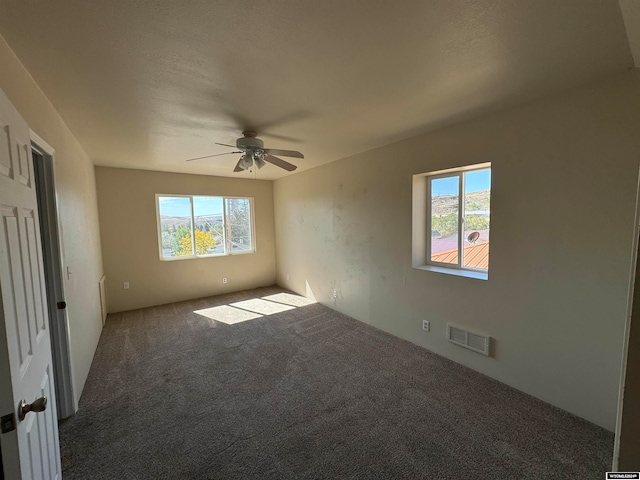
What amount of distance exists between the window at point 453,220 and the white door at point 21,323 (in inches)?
121

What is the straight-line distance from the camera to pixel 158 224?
478 centimetres

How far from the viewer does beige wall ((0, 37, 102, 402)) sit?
5.08 ft

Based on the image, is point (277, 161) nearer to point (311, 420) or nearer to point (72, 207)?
point (72, 207)

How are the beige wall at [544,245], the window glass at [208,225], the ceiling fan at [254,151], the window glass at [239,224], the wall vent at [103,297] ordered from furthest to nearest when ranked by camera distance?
1. the window glass at [239,224]
2. the window glass at [208,225]
3. the wall vent at [103,297]
4. the ceiling fan at [254,151]
5. the beige wall at [544,245]

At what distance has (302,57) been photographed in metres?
1.55

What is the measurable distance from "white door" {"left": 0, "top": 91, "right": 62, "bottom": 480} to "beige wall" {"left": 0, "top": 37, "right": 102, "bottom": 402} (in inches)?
20.9

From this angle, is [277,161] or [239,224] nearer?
[277,161]

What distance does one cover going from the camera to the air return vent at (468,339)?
2.52 meters

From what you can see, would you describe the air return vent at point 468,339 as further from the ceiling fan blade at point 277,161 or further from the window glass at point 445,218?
the ceiling fan blade at point 277,161

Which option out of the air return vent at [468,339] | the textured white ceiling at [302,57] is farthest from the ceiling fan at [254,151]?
the air return vent at [468,339]

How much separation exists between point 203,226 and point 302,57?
4.40 meters

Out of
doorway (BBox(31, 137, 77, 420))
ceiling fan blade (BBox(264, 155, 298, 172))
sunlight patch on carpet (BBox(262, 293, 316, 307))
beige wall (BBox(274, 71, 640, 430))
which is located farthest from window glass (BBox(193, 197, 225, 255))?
beige wall (BBox(274, 71, 640, 430))

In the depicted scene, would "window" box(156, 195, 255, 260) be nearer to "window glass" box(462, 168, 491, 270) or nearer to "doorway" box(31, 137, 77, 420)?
"doorway" box(31, 137, 77, 420)

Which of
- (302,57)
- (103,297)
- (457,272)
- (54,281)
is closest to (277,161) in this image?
(302,57)
